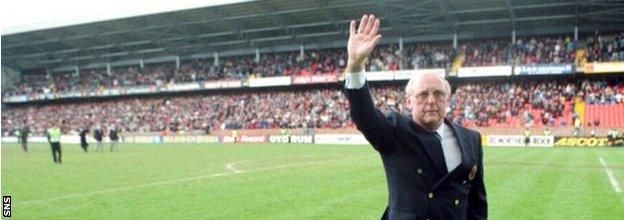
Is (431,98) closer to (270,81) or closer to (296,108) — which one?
(296,108)

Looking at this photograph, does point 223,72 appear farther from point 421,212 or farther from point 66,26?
point 421,212

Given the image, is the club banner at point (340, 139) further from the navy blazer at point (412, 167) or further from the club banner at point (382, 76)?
the navy blazer at point (412, 167)

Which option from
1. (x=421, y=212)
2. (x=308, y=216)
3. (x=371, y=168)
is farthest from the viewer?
(x=371, y=168)

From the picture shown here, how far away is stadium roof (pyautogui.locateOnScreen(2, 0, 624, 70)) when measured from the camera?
50.5 metres

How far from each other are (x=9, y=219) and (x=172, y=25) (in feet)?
169

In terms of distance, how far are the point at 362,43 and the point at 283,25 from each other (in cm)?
5618

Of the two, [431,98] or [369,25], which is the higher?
[369,25]

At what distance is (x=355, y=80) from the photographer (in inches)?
148

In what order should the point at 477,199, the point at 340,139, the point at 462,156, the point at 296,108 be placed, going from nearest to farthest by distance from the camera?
the point at 462,156
the point at 477,199
the point at 340,139
the point at 296,108

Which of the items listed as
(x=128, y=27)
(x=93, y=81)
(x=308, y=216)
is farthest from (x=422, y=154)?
(x=93, y=81)

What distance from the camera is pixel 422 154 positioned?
395 centimetres

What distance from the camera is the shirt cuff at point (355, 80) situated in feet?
12.3

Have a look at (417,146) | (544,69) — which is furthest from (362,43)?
(544,69)

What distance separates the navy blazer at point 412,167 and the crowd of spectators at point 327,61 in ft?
161
